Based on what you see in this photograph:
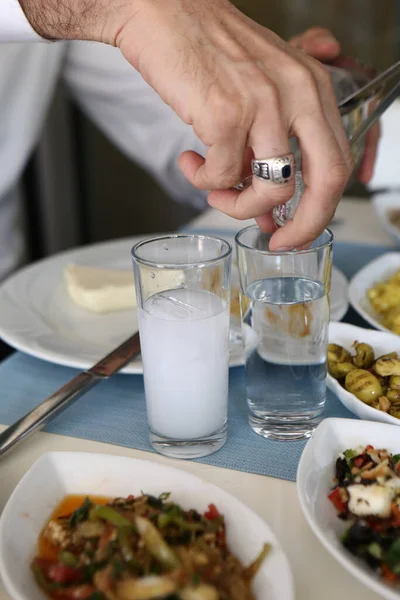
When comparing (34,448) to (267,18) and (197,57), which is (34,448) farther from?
(267,18)

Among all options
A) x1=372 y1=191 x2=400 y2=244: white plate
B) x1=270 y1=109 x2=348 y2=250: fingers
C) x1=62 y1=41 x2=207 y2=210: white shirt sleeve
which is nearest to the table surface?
x1=270 y1=109 x2=348 y2=250: fingers

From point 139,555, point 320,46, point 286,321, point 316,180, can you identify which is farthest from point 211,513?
point 320,46

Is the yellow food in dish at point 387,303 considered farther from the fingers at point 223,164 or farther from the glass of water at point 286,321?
the fingers at point 223,164

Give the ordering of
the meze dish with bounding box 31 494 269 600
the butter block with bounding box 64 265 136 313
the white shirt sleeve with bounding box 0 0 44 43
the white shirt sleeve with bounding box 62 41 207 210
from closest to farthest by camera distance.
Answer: the meze dish with bounding box 31 494 269 600 → the white shirt sleeve with bounding box 0 0 44 43 → the butter block with bounding box 64 265 136 313 → the white shirt sleeve with bounding box 62 41 207 210

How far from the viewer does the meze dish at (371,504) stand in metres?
0.56

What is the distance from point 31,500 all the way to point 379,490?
32 centimetres

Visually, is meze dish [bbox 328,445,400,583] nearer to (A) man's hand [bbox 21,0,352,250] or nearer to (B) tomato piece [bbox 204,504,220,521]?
(B) tomato piece [bbox 204,504,220,521]

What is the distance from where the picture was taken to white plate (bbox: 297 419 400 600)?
0.54 meters

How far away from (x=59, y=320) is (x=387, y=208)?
0.81 m

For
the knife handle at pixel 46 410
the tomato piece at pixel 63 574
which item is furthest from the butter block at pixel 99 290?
the tomato piece at pixel 63 574

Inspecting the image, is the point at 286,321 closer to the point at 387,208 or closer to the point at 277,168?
the point at 277,168

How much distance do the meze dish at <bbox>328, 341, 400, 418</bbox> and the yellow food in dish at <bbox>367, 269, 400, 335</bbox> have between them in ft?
0.51

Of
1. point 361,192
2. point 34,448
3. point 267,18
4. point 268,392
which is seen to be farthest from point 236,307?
point 267,18

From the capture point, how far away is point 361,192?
11.7 feet
